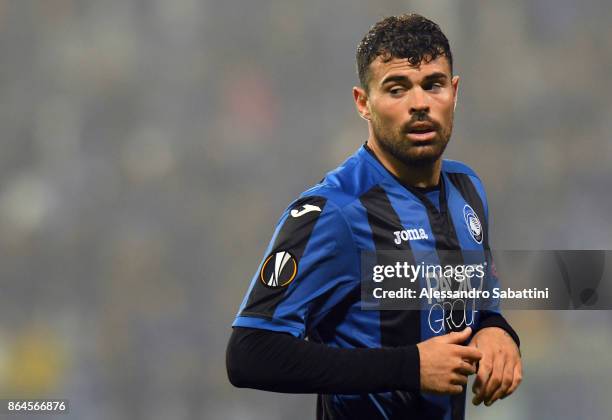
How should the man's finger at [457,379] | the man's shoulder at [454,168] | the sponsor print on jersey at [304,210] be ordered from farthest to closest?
the man's shoulder at [454,168]
the sponsor print on jersey at [304,210]
the man's finger at [457,379]

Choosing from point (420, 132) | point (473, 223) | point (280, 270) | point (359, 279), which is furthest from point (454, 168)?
point (280, 270)

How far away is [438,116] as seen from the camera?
4.97 feet

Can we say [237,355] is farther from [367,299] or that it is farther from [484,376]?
[484,376]

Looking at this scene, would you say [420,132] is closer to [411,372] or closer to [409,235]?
[409,235]

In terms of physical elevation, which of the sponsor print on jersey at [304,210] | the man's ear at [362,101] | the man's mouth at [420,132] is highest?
the man's ear at [362,101]

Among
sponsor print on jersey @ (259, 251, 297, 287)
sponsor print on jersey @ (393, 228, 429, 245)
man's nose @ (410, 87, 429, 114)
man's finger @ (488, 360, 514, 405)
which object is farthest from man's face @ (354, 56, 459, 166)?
man's finger @ (488, 360, 514, 405)

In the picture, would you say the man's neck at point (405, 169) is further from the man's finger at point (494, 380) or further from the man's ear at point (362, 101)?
the man's finger at point (494, 380)

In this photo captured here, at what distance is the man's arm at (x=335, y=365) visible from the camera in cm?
135

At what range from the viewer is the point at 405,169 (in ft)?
5.21

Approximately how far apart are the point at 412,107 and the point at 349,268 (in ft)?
1.05

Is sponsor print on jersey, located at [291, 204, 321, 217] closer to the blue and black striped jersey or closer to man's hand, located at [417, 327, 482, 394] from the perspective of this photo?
the blue and black striped jersey

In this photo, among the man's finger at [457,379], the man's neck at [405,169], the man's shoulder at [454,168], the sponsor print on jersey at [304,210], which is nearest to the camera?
the man's finger at [457,379]

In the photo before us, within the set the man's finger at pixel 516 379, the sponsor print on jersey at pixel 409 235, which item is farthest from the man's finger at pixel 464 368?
the sponsor print on jersey at pixel 409 235

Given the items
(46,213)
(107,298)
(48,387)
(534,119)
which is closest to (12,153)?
(46,213)
